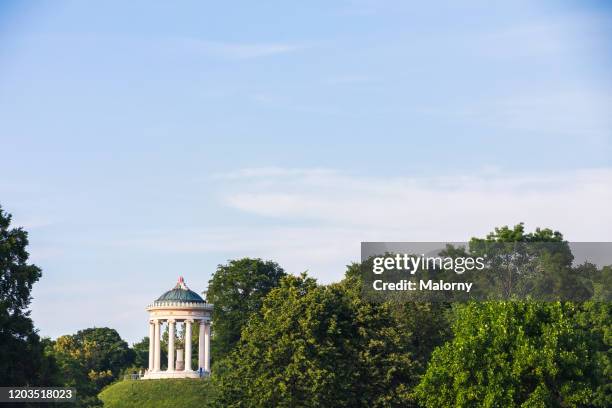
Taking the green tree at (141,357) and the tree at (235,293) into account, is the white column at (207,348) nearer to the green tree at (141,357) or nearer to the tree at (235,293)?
the tree at (235,293)

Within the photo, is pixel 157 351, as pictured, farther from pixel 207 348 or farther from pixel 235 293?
pixel 235 293

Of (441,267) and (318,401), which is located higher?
(441,267)

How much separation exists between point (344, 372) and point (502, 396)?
14963mm

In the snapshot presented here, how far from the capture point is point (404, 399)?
87.8 m

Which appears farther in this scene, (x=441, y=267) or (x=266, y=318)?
(x=441, y=267)

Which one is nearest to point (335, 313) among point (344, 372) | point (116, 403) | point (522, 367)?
point (344, 372)

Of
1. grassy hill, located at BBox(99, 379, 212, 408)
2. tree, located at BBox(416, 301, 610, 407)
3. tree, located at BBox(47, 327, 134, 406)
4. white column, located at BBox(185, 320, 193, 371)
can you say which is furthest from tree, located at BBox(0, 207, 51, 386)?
tree, located at BBox(47, 327, 134, 406)

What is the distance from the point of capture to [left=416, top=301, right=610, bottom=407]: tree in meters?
76.0

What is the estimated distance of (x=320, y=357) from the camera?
8812 centimetres

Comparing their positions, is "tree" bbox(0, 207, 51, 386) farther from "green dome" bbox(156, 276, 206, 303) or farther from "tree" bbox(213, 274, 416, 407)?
"green dome" bbox(156, 276, 206, 303)

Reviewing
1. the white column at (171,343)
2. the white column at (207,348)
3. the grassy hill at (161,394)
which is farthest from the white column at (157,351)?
the white column at (207,348)

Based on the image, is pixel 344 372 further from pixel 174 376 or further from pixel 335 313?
pixel 174 376

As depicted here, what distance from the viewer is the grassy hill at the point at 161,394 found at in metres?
124

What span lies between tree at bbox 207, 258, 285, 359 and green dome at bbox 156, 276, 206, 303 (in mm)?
6989
